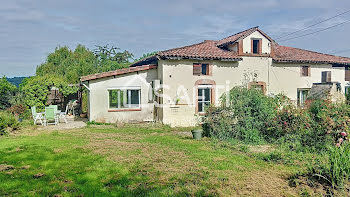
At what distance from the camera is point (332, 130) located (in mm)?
7719

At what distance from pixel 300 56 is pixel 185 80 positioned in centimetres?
985

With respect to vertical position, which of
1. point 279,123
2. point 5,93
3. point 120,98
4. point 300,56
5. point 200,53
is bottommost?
point 279,123

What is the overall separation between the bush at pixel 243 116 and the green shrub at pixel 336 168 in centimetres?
437

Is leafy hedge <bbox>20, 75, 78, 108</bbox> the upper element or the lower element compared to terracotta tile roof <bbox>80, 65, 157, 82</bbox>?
lower

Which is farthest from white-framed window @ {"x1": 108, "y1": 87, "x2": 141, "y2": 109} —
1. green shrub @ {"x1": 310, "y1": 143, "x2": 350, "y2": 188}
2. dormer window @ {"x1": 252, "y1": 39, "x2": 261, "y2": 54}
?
green shrub @ {"x1": 310, "y1": 143, "x2": 350, "y2": 188}

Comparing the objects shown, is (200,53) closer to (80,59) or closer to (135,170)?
(135,170)

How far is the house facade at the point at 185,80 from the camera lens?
15.7 m

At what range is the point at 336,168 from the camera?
499 centimetres

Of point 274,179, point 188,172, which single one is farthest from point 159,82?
point 274,179

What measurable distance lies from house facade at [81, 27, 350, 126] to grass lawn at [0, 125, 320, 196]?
538cm

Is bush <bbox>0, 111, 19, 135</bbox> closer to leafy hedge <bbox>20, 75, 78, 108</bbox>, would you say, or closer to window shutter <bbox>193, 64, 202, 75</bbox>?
leafy hedge <bbox>20, 75, 78, 108</bbox>

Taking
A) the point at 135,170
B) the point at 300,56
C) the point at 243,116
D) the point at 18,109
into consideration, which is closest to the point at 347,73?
the point at 300,56

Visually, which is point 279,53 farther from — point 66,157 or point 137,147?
point 66,157

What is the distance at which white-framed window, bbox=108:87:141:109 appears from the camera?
16.0m
